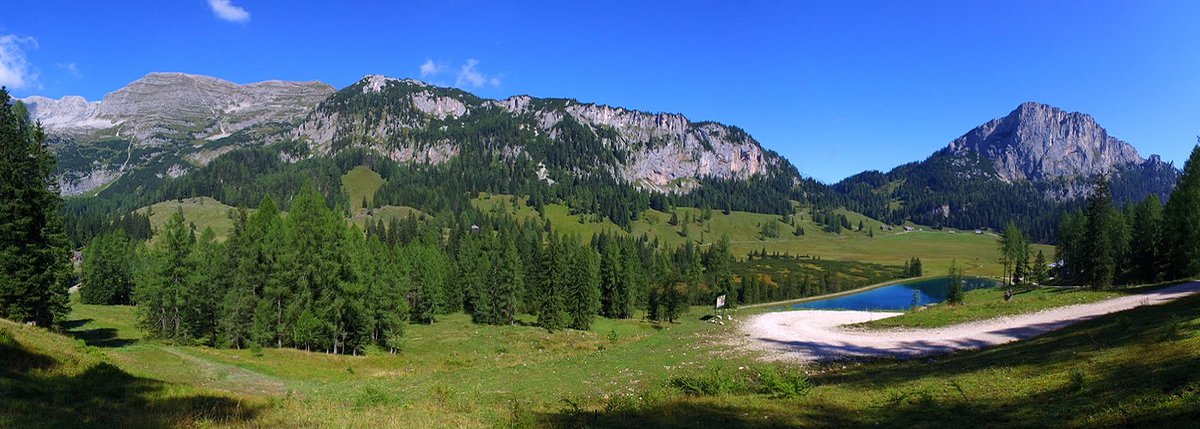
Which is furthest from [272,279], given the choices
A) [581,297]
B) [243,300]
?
[581,297]

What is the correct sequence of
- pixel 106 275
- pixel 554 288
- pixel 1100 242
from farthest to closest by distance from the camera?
pixel 106 275 < pixel 554 288 < pixel 1100 242

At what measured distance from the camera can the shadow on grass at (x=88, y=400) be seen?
12258 mm

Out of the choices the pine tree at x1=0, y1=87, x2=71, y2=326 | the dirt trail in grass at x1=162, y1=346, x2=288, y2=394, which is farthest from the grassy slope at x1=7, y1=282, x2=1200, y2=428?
the pine tree at x1=0, y1=87, x2=71, y2=326

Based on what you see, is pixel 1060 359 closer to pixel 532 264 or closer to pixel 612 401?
pixel 612 401

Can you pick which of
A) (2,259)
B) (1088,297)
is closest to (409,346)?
(2,259)

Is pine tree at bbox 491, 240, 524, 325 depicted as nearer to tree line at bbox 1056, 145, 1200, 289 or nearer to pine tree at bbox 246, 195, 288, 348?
pine tree at bbox 246, 195, 288, 348

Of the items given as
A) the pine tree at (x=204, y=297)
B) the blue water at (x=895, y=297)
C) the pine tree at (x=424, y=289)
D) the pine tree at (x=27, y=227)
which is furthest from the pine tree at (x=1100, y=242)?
the pine tree at (x=27, y=227)

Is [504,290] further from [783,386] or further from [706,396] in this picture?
[783,386]

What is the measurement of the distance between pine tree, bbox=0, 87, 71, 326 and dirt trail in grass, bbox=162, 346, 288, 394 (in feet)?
35.0

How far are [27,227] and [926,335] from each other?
59.0 metres

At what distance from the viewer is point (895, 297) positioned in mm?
141375

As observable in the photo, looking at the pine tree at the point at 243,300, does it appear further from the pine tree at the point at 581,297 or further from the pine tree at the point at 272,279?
the pine tree at the point at 581,297

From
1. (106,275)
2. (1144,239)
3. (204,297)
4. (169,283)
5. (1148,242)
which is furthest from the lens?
(106,275)

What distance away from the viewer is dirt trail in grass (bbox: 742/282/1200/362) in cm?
3030
